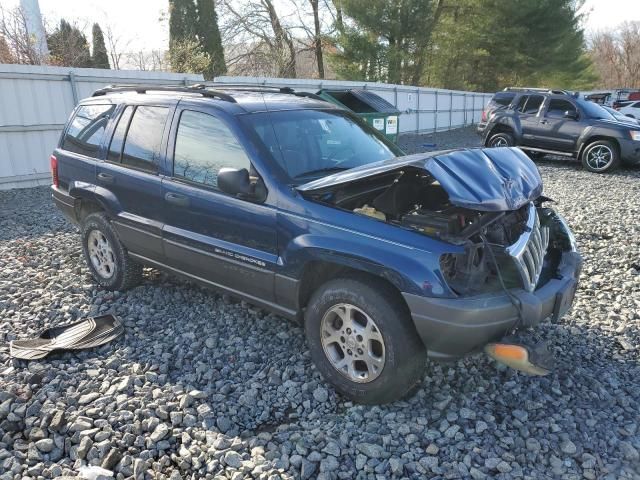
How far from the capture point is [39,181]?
32.8 ft

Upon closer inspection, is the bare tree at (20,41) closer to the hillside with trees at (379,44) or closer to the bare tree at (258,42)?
the hillside with trees at (379,44)

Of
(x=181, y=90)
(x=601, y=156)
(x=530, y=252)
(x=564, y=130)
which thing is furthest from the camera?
(x=564, y=130)

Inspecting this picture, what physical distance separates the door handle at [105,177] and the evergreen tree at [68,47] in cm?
1570

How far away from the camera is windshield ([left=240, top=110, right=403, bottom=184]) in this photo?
3510mm

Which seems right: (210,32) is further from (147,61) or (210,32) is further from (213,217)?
(213,217)

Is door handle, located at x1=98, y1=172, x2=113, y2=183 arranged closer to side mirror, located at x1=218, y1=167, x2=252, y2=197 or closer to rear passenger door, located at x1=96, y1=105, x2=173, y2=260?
rear passenger door, located at x1=96, y1=105, x2=173, y2=260

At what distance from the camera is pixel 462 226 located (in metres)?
3.12

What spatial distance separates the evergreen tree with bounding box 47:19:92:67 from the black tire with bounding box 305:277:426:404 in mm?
18091

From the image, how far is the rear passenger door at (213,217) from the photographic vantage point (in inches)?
133

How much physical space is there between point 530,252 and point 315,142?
1.69 meters

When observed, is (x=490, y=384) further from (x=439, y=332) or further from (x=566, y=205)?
(x=566, y=205)

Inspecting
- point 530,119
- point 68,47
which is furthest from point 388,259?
point 68,47

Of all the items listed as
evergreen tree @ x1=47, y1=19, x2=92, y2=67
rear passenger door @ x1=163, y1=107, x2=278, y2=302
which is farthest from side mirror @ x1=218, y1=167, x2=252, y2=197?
evergreen tree @ x1=47, y1=19, x2=92, y2=67

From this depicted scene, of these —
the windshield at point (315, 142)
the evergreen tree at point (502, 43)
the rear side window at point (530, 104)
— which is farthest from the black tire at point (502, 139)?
the evergreen tree at point (502, 43)
